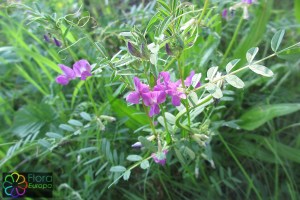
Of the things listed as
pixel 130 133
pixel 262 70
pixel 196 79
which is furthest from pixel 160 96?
pixel 130 133

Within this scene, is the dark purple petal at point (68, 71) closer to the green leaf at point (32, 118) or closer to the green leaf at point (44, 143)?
the green leaf at point (44, 143)

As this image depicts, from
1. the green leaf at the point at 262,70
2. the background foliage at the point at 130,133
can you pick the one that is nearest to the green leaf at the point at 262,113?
the background foliage at the point at 130,133

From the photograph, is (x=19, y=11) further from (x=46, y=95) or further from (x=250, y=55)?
(x=250, y=55)

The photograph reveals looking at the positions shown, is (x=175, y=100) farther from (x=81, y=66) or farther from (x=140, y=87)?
(x=81, y=66)

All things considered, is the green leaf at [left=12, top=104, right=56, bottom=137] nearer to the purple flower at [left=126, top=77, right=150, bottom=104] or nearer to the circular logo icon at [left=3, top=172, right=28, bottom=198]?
the circular logo icon at [left=3, top=172, right=28, bottom=198]

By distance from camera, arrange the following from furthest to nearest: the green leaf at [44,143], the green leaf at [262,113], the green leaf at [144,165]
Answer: the green leaf at [262,113] → the green leaf at [44,143] → the green leaf at [144,165]

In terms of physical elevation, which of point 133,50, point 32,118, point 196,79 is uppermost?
point 133,50
